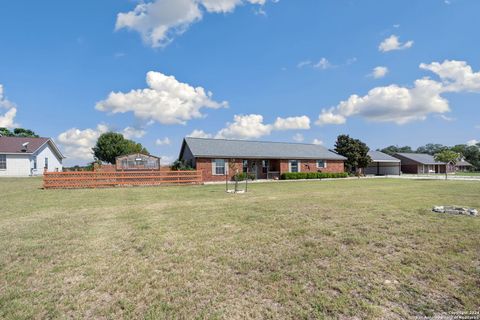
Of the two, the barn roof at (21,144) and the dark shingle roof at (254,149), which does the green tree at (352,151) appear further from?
the barn roof at (21,144)

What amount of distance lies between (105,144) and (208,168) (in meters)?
40.8

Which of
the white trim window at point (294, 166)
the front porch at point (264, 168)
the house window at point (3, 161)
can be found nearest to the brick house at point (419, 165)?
the white trim window at point (294, 166)

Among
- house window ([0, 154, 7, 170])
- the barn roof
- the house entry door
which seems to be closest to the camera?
the house entry door

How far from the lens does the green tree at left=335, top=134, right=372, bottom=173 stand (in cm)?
3362

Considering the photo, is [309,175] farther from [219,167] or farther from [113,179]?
[113,179]

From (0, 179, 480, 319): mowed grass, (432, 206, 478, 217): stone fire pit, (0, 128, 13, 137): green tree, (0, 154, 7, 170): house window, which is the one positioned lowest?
(0, 179, 480, 319): mowed grass

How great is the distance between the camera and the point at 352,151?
33.7 meters

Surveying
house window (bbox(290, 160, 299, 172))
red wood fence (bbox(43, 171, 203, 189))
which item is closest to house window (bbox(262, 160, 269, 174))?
house window (bbox(290, 160, 299, 172))

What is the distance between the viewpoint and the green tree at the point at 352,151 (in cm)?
3362

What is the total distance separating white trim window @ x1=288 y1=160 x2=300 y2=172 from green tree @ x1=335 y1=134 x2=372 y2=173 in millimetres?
10092

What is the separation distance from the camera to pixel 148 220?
A: 6.61m

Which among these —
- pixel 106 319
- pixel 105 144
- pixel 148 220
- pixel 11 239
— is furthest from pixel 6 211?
pixel 105 144

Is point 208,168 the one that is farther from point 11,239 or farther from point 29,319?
point 29,319

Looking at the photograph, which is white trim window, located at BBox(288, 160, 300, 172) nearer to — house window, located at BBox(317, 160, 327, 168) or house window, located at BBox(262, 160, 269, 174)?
house window, located at BBox(262, 160, 269, 174)
